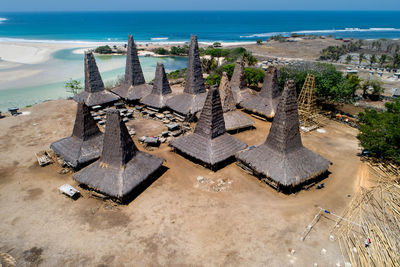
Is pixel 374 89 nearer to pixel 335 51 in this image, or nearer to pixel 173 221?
pixel 173 221

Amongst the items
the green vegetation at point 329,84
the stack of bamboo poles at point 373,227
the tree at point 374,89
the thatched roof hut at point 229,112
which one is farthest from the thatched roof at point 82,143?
the tree at point 374,89

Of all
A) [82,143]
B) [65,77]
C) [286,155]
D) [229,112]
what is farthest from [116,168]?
[65,77]

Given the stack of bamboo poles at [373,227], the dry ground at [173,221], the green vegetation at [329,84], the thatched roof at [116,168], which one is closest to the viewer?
the stack of bamboo poles at [373,227]

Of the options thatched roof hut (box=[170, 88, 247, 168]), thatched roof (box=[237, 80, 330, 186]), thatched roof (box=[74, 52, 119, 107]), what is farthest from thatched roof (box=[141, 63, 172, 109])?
thatched roof (box=[237, 80, 330, 186])

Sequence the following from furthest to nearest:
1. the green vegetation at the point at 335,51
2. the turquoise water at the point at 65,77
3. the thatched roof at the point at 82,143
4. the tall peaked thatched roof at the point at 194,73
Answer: the green vegetation at the point at 335,51, the turquoise water at the point at 65,77, the tall peaked thatched roof at the point at 194,73, the thatched roof at the point at 82,143

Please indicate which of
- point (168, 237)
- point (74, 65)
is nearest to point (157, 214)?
point (168, 237)

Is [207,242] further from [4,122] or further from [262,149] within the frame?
[4,122]

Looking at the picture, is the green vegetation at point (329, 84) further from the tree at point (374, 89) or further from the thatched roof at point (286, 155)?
the thatched roof at point (286, 155)
